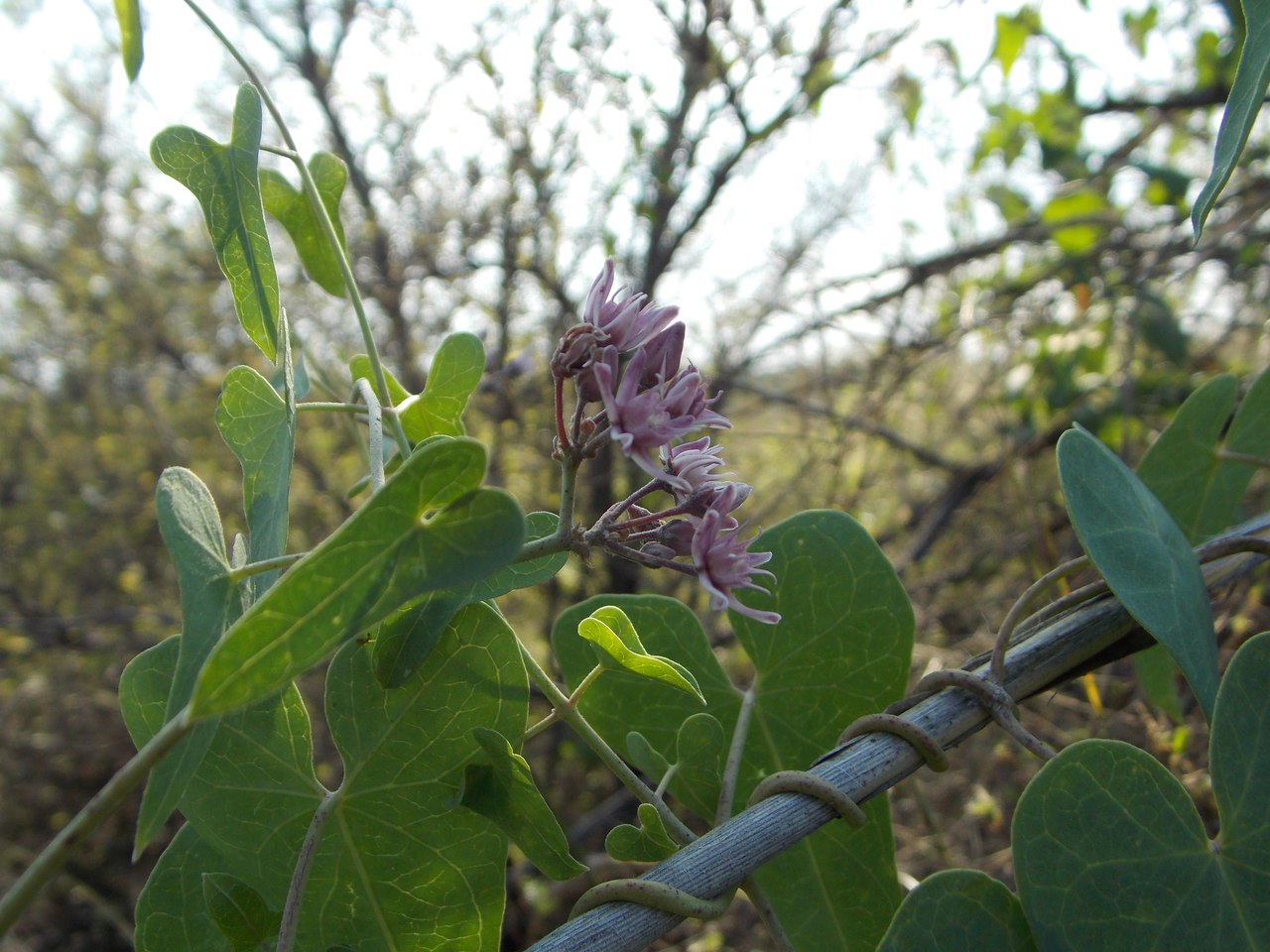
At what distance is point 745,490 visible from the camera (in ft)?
2.72

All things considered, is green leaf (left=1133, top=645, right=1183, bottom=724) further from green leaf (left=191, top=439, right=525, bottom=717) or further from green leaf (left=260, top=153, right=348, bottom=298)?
green leaf (left=260, top=153, right=348, bottom=298)

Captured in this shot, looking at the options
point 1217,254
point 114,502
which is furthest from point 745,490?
point 114,502

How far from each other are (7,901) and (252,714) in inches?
12.8

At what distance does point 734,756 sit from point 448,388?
1.72 feet

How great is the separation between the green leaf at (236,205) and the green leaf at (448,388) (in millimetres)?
177

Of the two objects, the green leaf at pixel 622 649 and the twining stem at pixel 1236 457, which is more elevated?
the green leaf at pixel 622 649

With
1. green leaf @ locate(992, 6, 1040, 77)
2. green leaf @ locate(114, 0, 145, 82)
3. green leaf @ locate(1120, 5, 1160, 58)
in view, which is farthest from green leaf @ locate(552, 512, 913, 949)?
green leaf @ locate(1120, 5, 1160, 58)

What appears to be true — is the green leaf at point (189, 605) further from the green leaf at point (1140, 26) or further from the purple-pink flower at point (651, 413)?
the green leaf at point (1140, 26)

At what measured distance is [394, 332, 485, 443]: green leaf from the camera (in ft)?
3.48

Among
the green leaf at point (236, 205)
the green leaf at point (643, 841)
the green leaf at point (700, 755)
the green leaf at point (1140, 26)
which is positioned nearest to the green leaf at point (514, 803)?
the green leaf at point (643, 841)

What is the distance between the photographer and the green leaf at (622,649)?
80 centimetres

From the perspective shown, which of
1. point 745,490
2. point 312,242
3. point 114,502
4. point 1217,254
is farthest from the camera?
point 114,502

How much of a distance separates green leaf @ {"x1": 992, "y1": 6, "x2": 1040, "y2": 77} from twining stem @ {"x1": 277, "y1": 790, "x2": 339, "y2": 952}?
2.82 meters

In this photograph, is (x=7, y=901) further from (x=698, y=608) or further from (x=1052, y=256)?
(x=1052, y=256)
